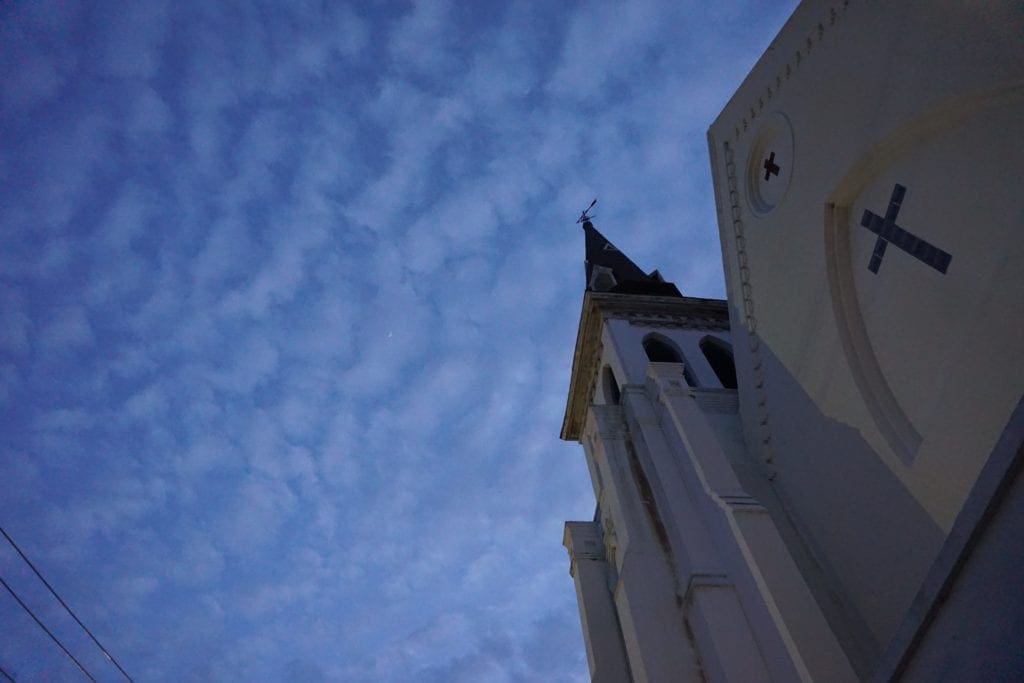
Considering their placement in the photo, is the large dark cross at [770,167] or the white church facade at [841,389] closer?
the white church facade at [841,389]

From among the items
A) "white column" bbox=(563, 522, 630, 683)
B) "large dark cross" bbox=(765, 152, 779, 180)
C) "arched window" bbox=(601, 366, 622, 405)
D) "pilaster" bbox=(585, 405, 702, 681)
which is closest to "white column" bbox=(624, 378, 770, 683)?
"pilaster" bbox=(585, 405, 702, 681)

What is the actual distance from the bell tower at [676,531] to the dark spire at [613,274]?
3.25 metres

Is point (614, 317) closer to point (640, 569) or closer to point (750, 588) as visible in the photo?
point (640, 569)

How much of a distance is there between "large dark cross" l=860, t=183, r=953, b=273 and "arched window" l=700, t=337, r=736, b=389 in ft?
27.0

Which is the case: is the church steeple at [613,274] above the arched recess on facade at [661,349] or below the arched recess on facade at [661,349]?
above

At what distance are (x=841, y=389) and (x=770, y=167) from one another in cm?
499

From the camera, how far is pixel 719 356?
1991 cm

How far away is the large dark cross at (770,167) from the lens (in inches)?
539

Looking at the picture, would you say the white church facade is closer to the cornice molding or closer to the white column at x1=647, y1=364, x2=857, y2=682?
the white column at x1=647, y1=364, x2=857, y2=682

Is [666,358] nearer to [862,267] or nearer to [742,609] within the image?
[862,267]

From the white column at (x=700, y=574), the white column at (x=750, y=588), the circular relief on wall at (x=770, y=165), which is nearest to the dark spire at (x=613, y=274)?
the circular relief on wall at (x=770, y=165)

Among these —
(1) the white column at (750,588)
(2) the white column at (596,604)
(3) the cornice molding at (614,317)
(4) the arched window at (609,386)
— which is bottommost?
(1) the white column at (750,588)

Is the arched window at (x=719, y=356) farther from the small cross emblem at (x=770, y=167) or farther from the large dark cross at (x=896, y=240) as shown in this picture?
the large dark cross at (x=896, y=240)

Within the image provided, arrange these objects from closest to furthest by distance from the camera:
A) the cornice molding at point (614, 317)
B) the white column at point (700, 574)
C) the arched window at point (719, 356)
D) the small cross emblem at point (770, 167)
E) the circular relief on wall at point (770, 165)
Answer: the white column at point (700, 574)
the circular relief on wall at point (770, 165)
the small cross emblem at point (770, 167)
the arched window at point (719, 356)
the cornice molding at point (614, 317)
